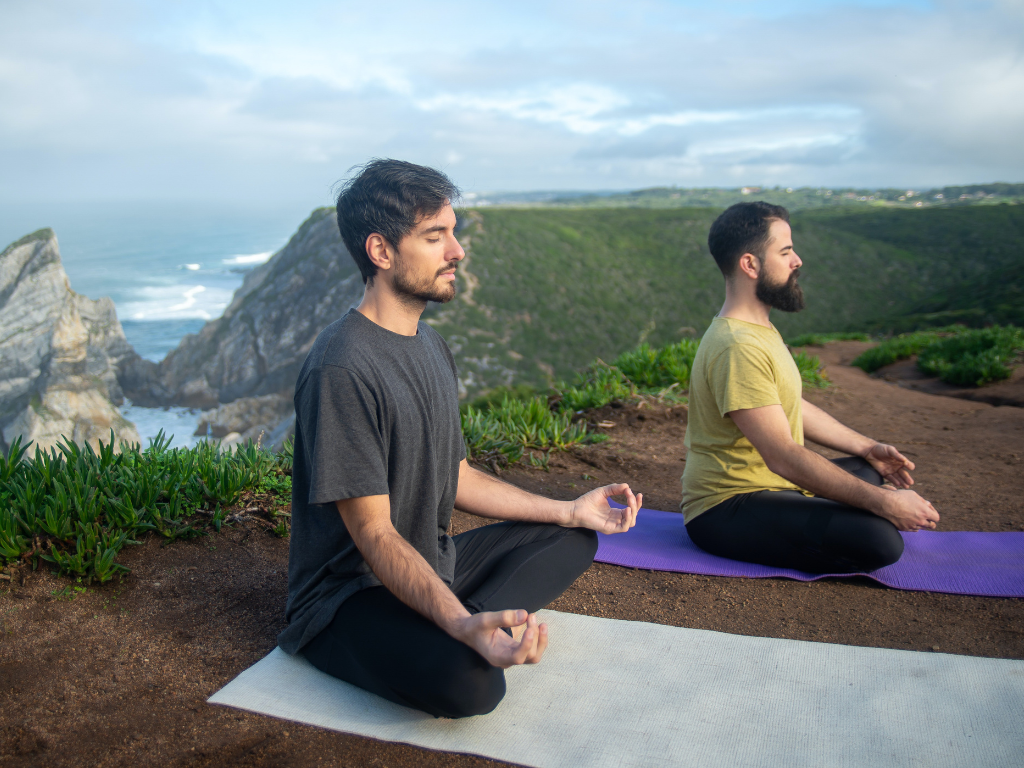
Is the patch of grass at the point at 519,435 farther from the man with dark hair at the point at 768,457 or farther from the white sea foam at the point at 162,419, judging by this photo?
the white sea foam at the point at 162,419

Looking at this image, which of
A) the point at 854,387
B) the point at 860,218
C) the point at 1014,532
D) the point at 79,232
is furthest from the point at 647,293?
the point at 79,232

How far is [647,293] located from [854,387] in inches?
1958

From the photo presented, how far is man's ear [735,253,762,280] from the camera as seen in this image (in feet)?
9.70

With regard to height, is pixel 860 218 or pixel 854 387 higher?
pixel 860 218

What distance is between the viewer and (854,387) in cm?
717

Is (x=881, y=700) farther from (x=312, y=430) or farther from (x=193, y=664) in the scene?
(x=193, y=664)

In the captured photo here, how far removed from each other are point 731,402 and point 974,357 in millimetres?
6473

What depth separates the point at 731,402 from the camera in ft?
9.09

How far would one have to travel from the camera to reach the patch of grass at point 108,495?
8.98 feet

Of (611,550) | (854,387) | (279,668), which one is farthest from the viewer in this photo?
(854,387)

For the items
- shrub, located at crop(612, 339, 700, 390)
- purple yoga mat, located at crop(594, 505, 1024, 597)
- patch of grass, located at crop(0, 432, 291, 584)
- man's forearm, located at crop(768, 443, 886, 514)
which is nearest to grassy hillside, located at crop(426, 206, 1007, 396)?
shrub, located at crop(612, 339, 700, 390)

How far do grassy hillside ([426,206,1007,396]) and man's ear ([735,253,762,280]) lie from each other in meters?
39.9

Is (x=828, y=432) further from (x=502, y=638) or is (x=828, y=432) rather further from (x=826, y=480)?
(x=502, y=638)

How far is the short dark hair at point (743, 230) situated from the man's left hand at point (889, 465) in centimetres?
104
